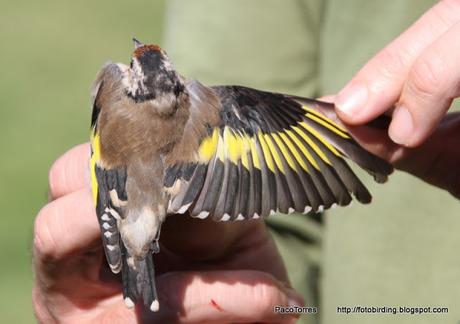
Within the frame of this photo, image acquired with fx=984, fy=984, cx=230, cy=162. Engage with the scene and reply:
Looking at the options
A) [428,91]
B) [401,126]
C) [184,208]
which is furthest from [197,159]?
[428,91]

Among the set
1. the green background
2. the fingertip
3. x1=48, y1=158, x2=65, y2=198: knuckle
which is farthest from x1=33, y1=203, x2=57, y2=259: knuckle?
the green background

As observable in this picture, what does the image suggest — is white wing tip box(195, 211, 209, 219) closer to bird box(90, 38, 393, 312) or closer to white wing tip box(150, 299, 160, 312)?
bird box(90, 38, 393, 312)

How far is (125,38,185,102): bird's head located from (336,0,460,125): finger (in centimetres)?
61

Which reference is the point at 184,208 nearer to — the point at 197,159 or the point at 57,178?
the point at 197,159

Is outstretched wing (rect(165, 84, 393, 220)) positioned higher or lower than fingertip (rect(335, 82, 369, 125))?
lower

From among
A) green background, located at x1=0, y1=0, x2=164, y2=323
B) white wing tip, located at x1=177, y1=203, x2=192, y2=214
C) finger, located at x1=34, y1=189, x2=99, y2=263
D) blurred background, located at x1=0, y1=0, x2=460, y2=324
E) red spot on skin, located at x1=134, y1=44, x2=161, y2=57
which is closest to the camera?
white wing tip, located at x1=177, y1=203, x2=192, y2=214

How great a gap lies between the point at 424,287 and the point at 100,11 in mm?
11106

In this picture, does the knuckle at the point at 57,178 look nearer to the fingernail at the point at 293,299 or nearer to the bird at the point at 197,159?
the bird at the point at 197,159

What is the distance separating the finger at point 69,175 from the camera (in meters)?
3.44

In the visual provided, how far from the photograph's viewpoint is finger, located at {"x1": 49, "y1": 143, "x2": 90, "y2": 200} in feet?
11.3

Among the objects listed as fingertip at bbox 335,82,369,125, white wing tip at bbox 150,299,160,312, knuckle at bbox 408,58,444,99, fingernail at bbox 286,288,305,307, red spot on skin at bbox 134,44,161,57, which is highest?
red spot on skin at bbox 134,44,161,57

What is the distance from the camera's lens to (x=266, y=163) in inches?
130

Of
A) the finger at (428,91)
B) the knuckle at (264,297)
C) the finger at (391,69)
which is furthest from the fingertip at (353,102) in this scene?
the knuckle at (264,297)

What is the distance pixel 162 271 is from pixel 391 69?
110 cm
